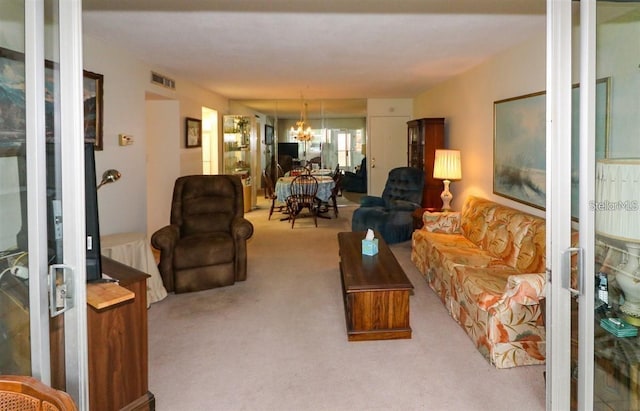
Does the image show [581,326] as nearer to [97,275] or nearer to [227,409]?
[227,409]

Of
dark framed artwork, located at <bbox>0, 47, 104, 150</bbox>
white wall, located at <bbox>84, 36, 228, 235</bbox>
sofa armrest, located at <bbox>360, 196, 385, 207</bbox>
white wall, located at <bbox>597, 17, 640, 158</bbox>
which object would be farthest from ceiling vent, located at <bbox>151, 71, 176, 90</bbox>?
white wall, located at <bbox>597, 17, 640, 158</bbox>

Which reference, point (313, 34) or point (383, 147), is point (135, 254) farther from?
point (383, 147)

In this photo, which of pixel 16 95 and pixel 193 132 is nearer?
pixel 16 95

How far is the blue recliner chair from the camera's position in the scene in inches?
245

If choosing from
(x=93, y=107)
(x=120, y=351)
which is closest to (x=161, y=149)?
(x=93, y=107)

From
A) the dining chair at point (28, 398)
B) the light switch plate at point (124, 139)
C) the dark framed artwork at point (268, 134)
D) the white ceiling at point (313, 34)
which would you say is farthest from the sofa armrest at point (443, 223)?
the dark framed artwork at point (268, 134)

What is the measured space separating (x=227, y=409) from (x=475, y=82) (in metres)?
4.45

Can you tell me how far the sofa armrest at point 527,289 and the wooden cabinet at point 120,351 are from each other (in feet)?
6.72

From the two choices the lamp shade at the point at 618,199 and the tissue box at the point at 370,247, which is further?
the tissue box at the point at 370,247

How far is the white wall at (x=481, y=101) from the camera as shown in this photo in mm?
3869

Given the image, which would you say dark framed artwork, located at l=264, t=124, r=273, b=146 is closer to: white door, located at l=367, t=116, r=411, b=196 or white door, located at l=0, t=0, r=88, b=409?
white door, located at l=367, t=116, r=411, b=196

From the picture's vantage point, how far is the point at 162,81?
5395 millimetres

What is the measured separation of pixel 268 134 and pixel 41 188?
31.0 ft

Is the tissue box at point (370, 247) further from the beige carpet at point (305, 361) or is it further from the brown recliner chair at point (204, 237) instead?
the brown recliner chair at point (204, 237)
